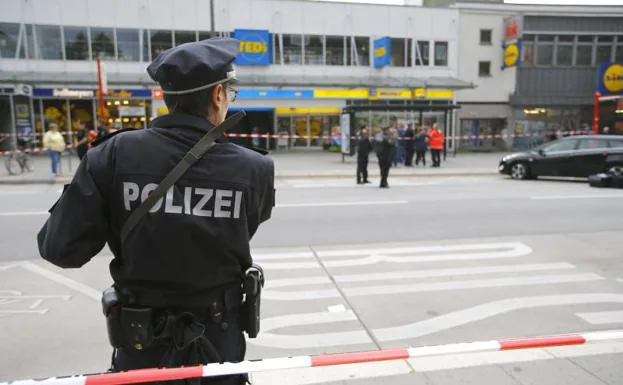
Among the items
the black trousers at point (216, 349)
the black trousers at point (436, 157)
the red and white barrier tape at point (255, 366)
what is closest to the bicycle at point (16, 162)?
the black trousers at point (436, 157)

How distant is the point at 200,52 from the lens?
184 centimetres

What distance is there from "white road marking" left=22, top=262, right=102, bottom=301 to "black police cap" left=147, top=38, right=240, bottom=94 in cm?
391

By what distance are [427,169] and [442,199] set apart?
25.7 feet

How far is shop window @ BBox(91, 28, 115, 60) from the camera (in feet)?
82.8

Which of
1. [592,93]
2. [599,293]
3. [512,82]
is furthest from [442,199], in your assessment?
[592,93]

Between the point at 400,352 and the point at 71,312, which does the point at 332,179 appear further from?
the point at 400,352

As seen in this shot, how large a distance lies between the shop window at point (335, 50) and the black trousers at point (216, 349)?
27614mm

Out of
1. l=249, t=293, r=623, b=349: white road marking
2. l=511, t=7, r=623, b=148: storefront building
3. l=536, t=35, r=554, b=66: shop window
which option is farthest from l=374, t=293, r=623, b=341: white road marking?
l=536, t=35, r=554, b=66: shop window

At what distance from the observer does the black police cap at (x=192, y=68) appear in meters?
1.80

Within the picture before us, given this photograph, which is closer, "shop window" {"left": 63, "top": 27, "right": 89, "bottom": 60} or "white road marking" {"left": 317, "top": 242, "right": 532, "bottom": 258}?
"white road marking" {"left": 317, "top": 242, "right": 532, "bottom": 258}

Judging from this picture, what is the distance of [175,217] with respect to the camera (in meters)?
1.75

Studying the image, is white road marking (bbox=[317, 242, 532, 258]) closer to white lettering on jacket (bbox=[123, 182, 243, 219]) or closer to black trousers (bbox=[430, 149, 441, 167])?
white lettering on jacket (bbox=[123, 182, 243, 219])

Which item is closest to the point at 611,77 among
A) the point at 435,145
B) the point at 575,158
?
the point at 435,145

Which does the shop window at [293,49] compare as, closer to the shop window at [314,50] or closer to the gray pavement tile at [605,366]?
the shop window at [314,50]
